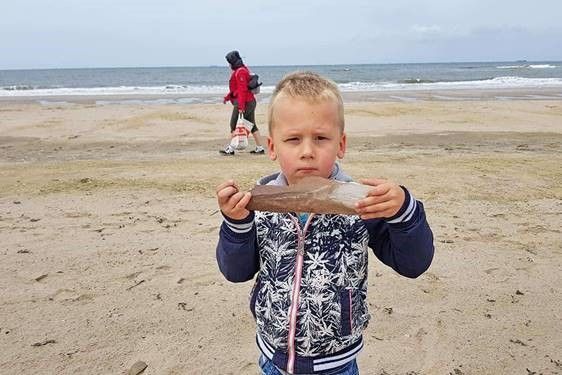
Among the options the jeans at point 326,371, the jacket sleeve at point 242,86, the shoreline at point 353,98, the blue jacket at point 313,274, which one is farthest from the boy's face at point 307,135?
the shoreline at point 353,98

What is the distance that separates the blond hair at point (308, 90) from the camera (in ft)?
6.22

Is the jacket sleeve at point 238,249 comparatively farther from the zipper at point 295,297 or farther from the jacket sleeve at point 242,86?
the jacket sleeve at point 242,86

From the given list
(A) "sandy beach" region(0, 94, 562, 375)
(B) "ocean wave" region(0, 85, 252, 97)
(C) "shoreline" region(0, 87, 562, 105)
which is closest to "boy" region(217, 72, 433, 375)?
(A) "sandy beach" region(0, 94, 562, 375)

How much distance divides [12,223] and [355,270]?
496 centimetres

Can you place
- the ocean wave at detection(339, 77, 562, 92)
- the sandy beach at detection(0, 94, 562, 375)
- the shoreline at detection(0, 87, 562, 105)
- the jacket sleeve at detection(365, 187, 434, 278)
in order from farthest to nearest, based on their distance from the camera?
1. the ocean wave at detection(339, 77, 562, 92)
2. the shoreline at detection(0, 87, 562, 105)
3. the sandy beach at detection(0, 94, 562, 375)
4. the jacket sleeve at detection(365, 187, 434, 278)

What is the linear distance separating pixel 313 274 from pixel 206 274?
8.71 ft

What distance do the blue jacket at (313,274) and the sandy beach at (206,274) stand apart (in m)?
1.37

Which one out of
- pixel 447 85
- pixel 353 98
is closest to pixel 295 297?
pixel 353 98

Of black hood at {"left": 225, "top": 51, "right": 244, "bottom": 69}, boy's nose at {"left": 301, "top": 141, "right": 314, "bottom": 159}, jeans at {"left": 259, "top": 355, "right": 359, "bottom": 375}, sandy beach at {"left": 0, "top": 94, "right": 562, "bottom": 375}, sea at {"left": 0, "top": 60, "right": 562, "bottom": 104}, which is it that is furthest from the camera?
sea at {"left": 0, "top": 60, "right": 562, "bottom": 104}

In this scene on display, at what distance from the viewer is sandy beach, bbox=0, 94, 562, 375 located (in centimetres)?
337

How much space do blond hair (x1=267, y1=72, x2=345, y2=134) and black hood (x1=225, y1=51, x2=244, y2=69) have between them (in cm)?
851

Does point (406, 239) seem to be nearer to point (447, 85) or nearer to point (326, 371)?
point (326, 371)

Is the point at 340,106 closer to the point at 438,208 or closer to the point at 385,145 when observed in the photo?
the point at 438,208

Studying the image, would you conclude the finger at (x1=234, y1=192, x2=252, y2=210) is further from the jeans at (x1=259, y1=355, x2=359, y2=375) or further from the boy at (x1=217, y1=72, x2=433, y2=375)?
the jeans at (x1=259, y1=355, x2=359, y2=375)
